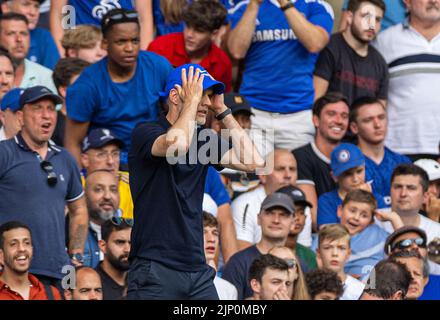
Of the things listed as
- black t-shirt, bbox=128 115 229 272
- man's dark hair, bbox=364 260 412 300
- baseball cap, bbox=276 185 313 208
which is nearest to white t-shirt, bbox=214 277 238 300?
man's dark hair, bbox=364 260 412 300

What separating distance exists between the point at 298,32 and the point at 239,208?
1.67 meters

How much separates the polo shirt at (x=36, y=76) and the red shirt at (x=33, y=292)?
260 centimetres

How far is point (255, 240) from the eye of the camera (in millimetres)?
10078

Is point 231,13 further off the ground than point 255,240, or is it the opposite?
point 231,13

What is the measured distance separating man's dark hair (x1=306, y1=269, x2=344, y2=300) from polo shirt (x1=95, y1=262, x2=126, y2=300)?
1.40 meters

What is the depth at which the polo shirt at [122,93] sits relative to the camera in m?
9.77

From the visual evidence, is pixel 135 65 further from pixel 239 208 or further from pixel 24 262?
pixel 24 262

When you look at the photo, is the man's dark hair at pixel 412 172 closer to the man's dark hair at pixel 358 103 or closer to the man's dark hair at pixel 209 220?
the man's dark hair at pixel 358 103

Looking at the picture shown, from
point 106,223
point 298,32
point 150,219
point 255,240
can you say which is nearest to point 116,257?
point 106,223

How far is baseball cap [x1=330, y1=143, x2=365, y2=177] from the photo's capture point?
403 inches

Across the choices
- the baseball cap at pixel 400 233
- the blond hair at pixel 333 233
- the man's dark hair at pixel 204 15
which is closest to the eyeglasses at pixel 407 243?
the baseball cap at pixel 400 233

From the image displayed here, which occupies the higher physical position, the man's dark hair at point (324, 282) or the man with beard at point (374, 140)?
the man with beard at point (374, 140)

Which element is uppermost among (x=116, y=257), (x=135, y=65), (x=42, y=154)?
(x=135, y=65)

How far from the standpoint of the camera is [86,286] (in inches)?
342
